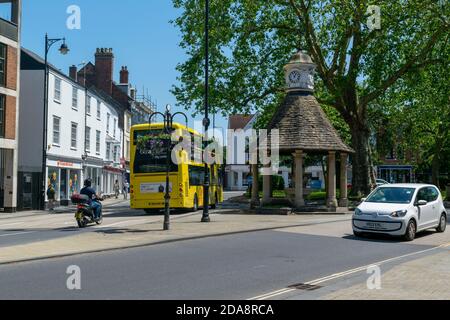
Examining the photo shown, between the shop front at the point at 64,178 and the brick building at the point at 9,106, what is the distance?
4.64m

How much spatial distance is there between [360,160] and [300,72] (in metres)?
8.16

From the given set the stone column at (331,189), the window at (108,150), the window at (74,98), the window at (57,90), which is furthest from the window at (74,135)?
the stone column at (331,189)

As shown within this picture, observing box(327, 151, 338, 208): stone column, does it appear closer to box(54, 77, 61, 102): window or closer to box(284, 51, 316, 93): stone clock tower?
box(284, 51, 316, 93): stone clock tower

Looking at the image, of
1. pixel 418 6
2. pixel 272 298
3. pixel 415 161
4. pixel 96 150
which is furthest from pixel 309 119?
pixel 415 161

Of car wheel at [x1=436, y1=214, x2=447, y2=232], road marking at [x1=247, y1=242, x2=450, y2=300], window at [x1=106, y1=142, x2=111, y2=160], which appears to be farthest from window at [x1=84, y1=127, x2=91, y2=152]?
road marking at [x1=247, y1=242, x2=450, y2=300]

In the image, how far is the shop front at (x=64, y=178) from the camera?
38219 millimetres

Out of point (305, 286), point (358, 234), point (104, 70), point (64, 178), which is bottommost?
point (305, 286)

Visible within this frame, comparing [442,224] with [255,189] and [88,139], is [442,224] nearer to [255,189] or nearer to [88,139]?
[255,189]

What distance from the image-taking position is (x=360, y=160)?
34.3 metres

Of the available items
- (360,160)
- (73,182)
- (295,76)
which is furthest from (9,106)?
(360,160)

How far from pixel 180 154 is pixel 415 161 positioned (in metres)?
51.9

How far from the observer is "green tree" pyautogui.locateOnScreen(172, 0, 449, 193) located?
31.9 meters

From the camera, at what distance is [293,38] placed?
3559 cm
